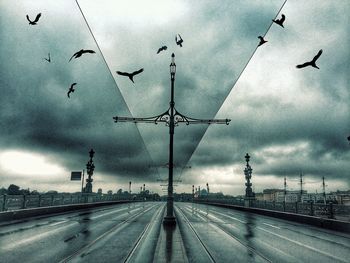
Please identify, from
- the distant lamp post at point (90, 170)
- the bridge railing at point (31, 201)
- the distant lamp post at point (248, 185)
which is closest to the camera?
the bridge railing at point (31, 201)

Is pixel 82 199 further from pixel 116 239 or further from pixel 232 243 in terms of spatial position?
pixel 232 243

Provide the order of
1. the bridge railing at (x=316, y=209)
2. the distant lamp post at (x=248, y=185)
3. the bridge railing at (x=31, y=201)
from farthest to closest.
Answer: the distant lamp post at (x=248, y=185) < the bridge railing at (x=31, y=201) < the bridge railing at (x=316, y=209)

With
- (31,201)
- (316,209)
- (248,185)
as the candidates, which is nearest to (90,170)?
(31,201)

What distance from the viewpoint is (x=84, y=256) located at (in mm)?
7117

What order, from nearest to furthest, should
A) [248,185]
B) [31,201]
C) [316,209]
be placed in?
[316,209]
[31,201]
[248,185]

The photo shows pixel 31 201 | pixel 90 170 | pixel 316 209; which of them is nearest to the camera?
pixel 316 209

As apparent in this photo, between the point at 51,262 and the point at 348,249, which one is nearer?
the point at 51,262

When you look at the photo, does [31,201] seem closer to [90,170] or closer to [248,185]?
[90,170]

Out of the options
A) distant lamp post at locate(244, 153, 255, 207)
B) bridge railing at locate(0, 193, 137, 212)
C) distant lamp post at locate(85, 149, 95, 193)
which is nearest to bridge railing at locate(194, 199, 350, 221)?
distant lamp post at locate(244, 153, 255, 207)

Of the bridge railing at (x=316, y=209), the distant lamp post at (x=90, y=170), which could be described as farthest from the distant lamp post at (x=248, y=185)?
the distant lamp post at (x=90, y=170)

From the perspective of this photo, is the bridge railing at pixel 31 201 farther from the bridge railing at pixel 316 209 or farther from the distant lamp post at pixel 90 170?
the bridge railing at pixel 316 209

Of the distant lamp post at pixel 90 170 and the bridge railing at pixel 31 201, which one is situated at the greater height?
the distant lamp post at pixel 90 170

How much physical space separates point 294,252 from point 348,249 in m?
2.17

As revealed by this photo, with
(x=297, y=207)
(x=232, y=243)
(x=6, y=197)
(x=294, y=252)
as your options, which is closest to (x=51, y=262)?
(x=232, y=243)
